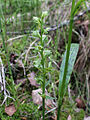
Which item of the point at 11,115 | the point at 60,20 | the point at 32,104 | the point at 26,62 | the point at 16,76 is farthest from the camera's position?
the point at 60,20

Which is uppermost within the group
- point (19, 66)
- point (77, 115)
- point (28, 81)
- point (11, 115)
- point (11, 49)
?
point (11, 49)

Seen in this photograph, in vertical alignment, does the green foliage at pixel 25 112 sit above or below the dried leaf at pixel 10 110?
below

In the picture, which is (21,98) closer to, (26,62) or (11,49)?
(26,62)

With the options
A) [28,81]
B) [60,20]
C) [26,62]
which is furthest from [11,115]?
[60,20]

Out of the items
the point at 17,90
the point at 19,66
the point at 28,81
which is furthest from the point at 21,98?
the point at 19,66

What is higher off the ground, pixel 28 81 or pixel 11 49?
pixel 11 49

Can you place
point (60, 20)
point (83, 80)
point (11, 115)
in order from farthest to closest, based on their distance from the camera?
1. point (60, 20)
2. point (83, 80)
3. point (11, 115)

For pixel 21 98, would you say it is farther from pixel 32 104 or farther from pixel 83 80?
pixel 83 80

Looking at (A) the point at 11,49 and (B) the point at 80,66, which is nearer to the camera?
(A) the point at 11,49

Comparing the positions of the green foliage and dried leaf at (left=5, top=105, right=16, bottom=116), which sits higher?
dried leaf at (left=5, top=105, right=16, bottom=116)
